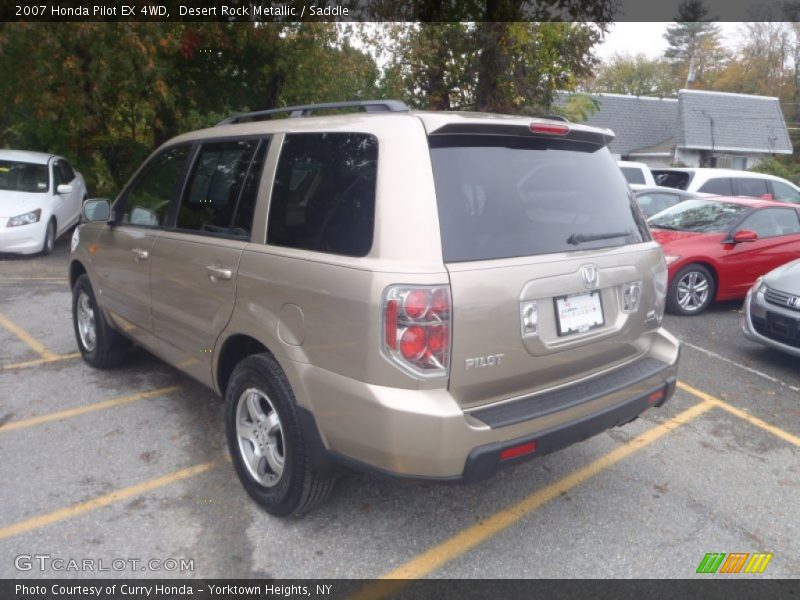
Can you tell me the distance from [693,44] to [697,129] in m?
39.2

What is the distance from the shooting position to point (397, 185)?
2666 millimetres

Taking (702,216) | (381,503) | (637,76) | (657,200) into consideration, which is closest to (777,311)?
(702,216)

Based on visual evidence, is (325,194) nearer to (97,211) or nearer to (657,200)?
(97,211)

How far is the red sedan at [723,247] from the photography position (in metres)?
7.88

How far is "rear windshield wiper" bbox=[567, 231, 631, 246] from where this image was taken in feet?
9.99

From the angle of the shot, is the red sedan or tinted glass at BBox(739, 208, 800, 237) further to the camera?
tinted glass at BBox(739, 208, 800, 237)

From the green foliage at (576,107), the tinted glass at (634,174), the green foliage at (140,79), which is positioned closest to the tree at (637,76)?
the green foliage at (576,107)

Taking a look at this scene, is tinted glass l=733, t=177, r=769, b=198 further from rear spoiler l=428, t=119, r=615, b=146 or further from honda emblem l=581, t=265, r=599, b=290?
honda emblem l=581, t=265, r=599, b=290

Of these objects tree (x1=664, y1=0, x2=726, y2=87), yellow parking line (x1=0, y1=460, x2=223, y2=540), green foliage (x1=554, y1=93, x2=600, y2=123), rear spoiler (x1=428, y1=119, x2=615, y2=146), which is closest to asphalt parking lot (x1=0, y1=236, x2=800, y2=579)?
yellow parking line (x1=0, y1=460, x2=223, y2=540)

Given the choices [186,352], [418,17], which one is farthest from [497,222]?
[418,17]

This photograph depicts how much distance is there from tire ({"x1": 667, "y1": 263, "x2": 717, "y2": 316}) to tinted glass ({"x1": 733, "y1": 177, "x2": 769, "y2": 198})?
6.89 m

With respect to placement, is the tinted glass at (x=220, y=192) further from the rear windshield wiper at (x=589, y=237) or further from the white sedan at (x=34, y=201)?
the white sedan at (x=34, y=201)

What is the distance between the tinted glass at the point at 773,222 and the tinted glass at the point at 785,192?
6.16 m

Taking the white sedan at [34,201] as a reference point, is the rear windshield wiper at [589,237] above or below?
above
